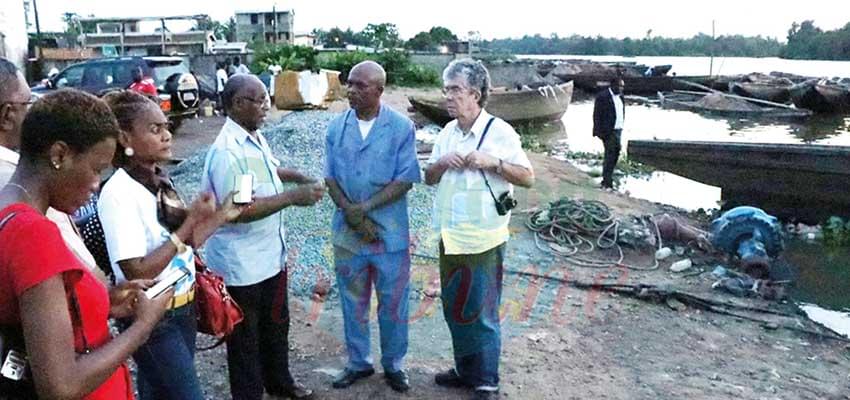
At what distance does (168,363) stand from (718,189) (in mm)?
11393

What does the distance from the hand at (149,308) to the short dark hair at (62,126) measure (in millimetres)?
376

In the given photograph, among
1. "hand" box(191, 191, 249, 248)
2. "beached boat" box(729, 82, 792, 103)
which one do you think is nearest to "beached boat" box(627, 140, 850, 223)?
"hand" box(191, 191, 249, 248)

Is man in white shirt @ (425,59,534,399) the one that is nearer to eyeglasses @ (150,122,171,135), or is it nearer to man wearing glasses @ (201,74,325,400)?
man wearing glasses @ (201,74,325,400)

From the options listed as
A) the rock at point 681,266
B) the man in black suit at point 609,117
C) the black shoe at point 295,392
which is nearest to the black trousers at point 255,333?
the black shoe at point 295,392

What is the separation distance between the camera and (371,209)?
351cm

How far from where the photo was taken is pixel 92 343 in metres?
1.50

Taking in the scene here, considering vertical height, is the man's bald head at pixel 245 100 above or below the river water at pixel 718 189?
above

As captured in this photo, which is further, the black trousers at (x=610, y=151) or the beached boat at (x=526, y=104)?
the beached boat at (x=526, y=104)

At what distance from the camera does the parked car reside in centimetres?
1418

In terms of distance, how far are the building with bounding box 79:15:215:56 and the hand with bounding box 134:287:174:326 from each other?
1275 inches

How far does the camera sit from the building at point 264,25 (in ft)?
161

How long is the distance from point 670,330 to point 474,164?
261 cm

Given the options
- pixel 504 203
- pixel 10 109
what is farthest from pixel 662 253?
pixel 10 109

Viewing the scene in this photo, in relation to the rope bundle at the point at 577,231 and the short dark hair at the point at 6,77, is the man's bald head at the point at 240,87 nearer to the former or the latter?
the short dark hair at the point at 6,77
